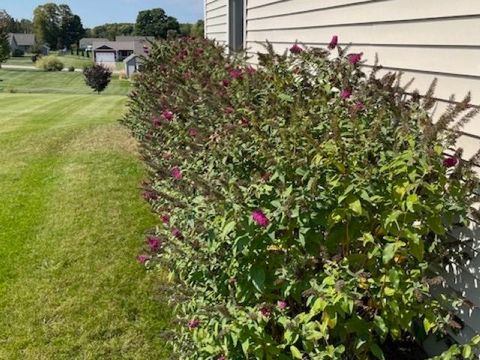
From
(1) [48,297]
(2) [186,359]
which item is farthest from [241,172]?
(1) [48,297]

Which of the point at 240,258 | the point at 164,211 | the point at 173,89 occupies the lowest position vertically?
the point at 164,211

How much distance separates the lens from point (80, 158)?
7648mm

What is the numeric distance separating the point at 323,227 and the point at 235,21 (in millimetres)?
7354

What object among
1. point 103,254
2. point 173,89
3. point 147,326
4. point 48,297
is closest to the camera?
point 147,326

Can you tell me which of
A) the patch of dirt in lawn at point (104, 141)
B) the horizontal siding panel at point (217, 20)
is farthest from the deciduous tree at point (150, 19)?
the patch of dirt in lawn at point (104, 141)

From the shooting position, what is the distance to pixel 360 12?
3691 mm

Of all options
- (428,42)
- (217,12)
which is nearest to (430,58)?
(428,42)

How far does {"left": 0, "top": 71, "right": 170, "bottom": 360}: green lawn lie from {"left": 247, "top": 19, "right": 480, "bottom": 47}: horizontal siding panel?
2.24 m

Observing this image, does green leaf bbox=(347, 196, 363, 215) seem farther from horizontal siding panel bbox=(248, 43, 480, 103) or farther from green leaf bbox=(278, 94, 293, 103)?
green leaf bbox=(278, 94, 293, 103)

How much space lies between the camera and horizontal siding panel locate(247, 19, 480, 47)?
2494 mm

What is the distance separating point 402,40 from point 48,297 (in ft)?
10.3

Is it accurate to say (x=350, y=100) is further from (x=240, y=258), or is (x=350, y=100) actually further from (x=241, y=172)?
(x=240, y=258)

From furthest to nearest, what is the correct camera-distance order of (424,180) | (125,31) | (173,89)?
(125,31), (173,89), (424,180)

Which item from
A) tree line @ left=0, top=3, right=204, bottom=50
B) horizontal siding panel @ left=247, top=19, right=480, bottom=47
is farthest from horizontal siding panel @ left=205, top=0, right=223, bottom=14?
tree line @ left=0, top=3, right=204, bottom=50
